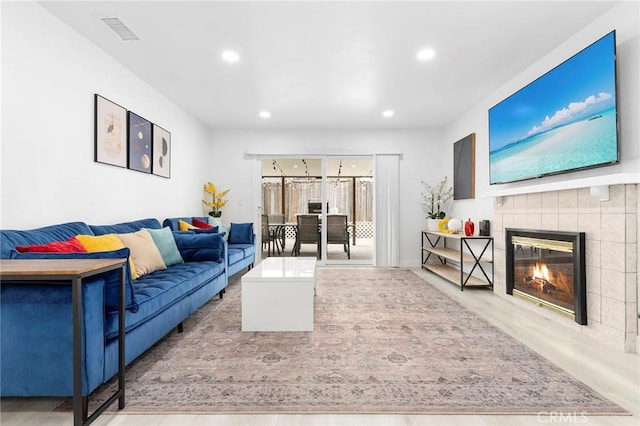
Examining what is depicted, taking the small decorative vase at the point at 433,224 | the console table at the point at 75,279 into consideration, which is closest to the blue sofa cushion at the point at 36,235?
the console table at the point at 75,279

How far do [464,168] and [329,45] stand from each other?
9.86ft

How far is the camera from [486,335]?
2506 mm

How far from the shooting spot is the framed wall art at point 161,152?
3.97 m

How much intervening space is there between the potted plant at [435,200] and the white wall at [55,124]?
434 cm

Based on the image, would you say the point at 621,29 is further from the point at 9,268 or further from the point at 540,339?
the point at 9,268

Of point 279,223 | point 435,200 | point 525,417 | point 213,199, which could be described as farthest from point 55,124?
point 435,200

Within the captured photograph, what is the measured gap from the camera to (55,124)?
2.46m

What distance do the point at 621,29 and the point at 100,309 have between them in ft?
12.6

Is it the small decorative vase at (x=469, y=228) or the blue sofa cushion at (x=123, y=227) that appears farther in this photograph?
the small decorative vase at (x=469, y=228)

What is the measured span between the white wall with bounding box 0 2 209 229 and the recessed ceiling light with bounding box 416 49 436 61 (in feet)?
10.1

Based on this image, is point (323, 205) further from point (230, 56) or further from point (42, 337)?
point (42, 337)

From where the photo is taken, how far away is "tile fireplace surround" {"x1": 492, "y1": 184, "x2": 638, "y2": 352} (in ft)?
7.16

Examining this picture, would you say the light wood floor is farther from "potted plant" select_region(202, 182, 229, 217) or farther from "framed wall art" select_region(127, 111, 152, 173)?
"potted plant" select_region(202, 182, 229, 217)

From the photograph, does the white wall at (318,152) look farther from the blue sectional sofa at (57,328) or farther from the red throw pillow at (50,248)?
the red throw pillow at (50,248)
